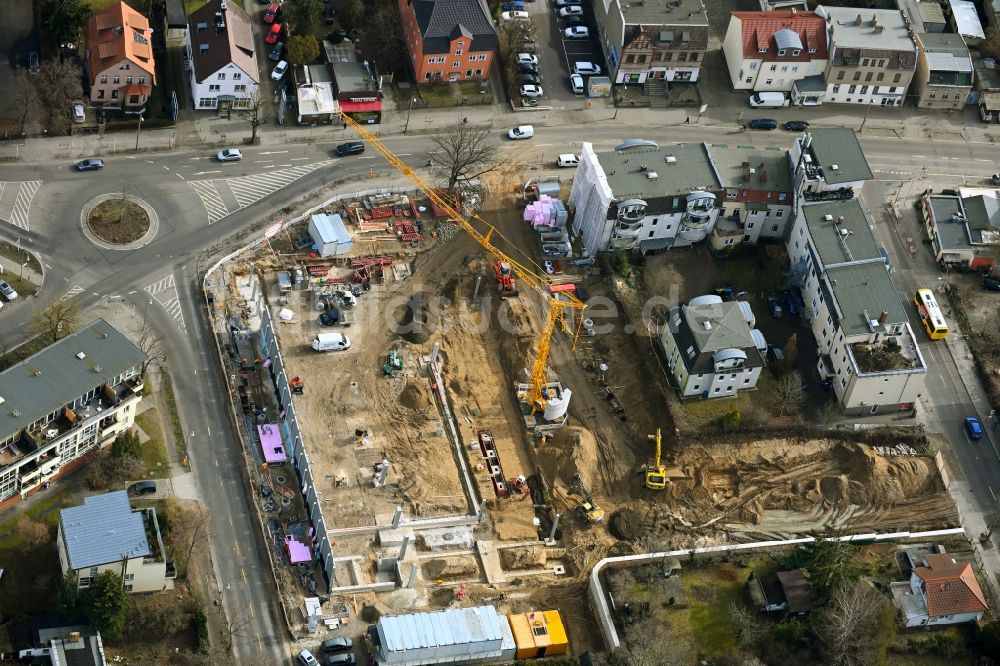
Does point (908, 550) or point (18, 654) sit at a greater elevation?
point (18, 654)

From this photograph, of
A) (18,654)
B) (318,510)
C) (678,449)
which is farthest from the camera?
(678,449)

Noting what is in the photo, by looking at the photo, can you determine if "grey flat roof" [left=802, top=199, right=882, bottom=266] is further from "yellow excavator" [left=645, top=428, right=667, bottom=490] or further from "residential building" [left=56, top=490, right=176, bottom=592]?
"residential building" [left=56, top=490, right=176, bottom=592]

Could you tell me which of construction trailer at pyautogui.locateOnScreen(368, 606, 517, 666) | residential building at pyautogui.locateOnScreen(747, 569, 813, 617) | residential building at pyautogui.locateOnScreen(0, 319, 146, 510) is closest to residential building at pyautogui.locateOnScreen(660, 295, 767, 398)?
residential building at pyautogui.locateOnScreen(747, 569, 813, 617)

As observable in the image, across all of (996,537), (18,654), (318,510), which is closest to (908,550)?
(996,537)

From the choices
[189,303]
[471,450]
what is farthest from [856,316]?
[189,303]

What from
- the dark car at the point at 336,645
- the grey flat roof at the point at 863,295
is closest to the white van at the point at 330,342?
the dark car at the point at 336,645

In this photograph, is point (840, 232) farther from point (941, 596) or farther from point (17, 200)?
point (17, 200)

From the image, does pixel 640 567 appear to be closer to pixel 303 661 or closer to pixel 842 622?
pixel 842 622

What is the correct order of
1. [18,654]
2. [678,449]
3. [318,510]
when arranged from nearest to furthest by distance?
[18,654], [318,510], [678,449]
